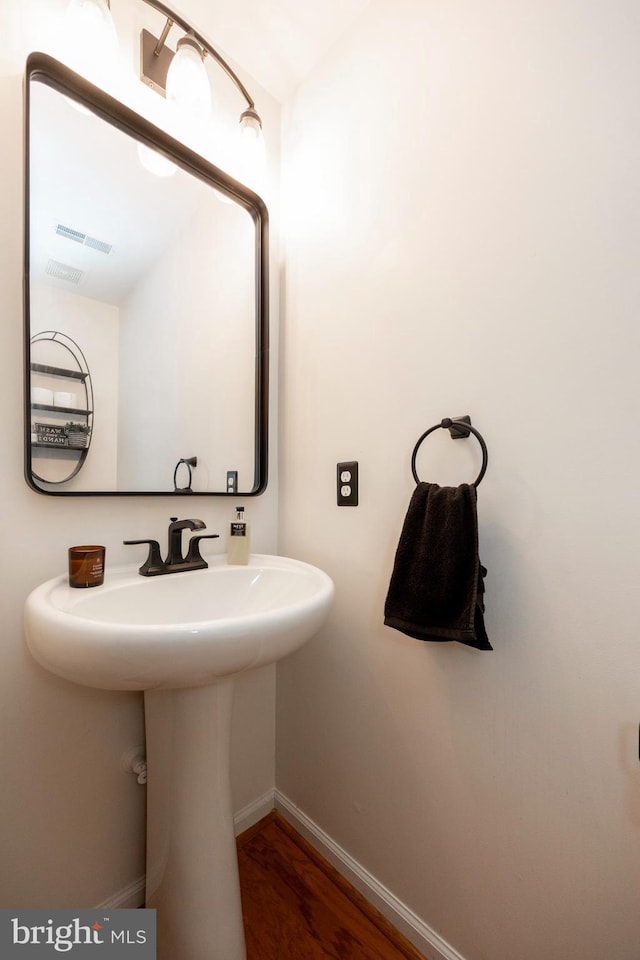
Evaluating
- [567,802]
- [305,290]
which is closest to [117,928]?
[567,802]

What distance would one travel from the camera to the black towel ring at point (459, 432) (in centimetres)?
82

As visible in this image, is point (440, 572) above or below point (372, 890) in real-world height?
above

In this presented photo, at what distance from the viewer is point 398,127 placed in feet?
3.35

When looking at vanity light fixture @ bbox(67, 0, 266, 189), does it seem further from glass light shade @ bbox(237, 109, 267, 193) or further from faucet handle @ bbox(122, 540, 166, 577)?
faucet handle @ bbox(122, 540, 166, 577)

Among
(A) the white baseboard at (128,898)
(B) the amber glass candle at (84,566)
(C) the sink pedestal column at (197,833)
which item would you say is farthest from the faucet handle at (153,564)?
(A) the white baseboard at (128,898)

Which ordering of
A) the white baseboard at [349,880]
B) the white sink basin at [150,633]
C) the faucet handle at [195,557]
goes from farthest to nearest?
1. the faucet handle at [195,557]
2. the white baseboard at [349,880]
3. the white sink basin at [150,633]

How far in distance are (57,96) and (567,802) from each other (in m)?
1.81

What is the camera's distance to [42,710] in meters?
0.89

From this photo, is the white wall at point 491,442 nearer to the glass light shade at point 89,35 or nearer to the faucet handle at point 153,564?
the faucet handle at point 153,564

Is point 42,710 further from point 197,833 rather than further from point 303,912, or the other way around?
point 303,912

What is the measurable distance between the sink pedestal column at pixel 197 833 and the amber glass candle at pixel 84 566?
11.4 inches

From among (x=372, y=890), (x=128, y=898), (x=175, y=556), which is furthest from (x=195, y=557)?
(x=372, y=890)

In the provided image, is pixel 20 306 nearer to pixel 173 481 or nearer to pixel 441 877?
pixel 173 481

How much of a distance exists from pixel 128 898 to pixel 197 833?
0.42 metres
